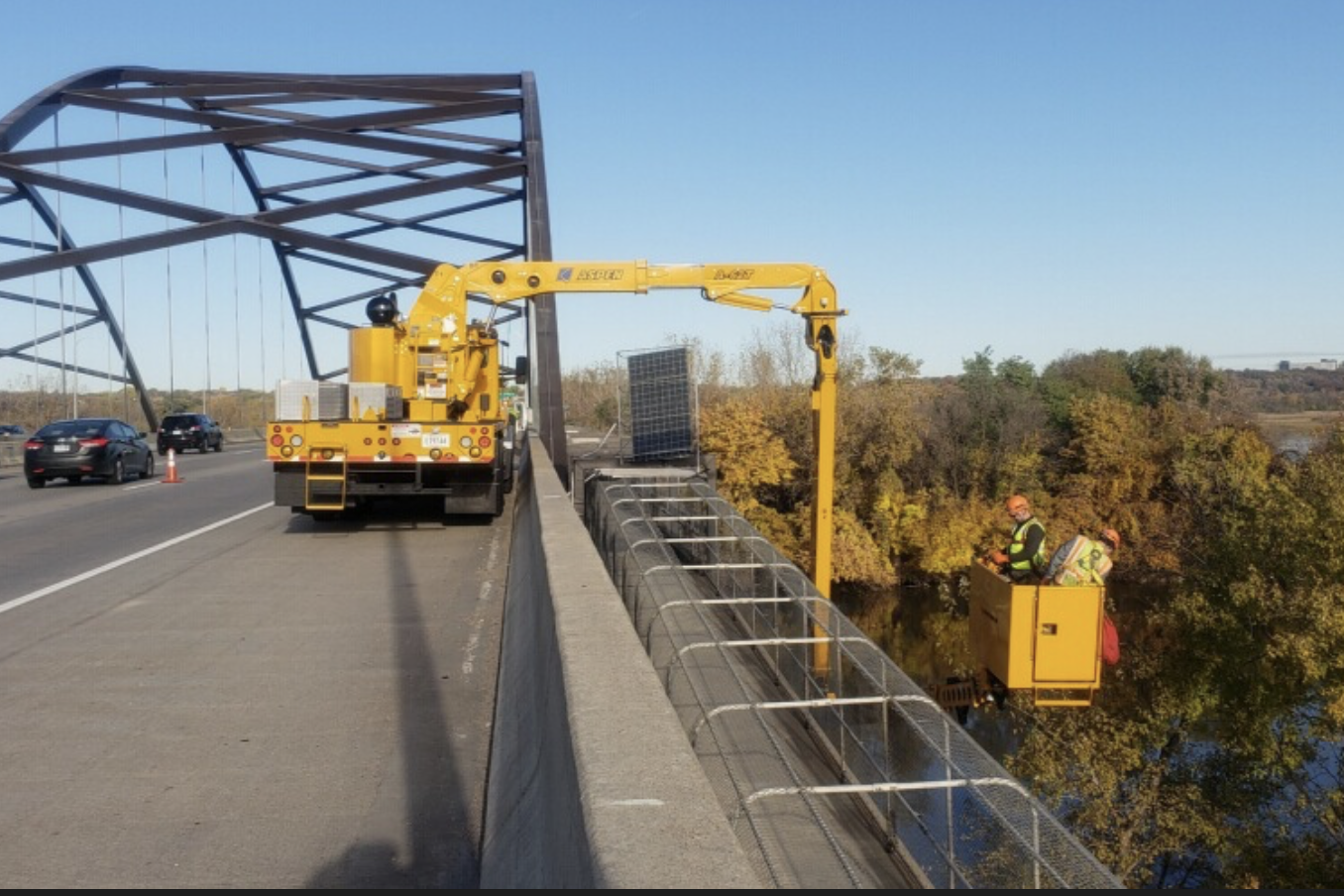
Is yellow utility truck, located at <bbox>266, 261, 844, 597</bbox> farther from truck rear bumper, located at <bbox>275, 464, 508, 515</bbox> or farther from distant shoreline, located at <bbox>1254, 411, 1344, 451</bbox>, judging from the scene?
distant shoreline, located at <bbox>1254, 411, 1344, 451</bbox>

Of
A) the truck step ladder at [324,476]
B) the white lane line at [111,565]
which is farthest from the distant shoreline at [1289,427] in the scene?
the white lane line at [111,565]

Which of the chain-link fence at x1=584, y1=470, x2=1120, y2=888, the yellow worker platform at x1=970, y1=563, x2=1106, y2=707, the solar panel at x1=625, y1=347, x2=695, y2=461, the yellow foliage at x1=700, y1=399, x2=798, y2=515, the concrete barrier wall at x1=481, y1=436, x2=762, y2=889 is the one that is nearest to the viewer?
the concrete barrier wall at x1=481, y1=436, x2=762, y2=889

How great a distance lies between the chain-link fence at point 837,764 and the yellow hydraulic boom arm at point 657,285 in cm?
600

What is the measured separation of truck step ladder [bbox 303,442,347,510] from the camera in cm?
1595

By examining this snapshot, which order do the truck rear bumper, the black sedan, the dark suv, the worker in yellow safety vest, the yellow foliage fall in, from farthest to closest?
the yellow foliage → the dark suv → the black sedan → the truck rear bumper → the worker in yellow safety vest

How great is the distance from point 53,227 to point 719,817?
52.5m

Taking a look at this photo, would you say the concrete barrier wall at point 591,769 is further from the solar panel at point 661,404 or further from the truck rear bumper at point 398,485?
the solar panel at point 661,404

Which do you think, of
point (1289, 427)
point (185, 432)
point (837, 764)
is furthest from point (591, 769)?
point (1289, 427)

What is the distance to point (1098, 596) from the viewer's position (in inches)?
472

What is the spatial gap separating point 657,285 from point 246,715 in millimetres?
11024

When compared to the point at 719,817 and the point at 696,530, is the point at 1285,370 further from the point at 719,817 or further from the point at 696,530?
the point at 719,817

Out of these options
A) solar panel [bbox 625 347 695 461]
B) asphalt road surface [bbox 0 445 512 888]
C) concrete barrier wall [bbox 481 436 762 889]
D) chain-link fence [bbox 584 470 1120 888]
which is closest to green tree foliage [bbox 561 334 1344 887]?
solar panel [bbox 625 347 695 461]

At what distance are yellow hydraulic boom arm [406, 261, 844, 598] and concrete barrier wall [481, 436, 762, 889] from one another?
9221 millimetres

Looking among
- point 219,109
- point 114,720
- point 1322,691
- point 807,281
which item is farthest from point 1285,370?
point 114,720
